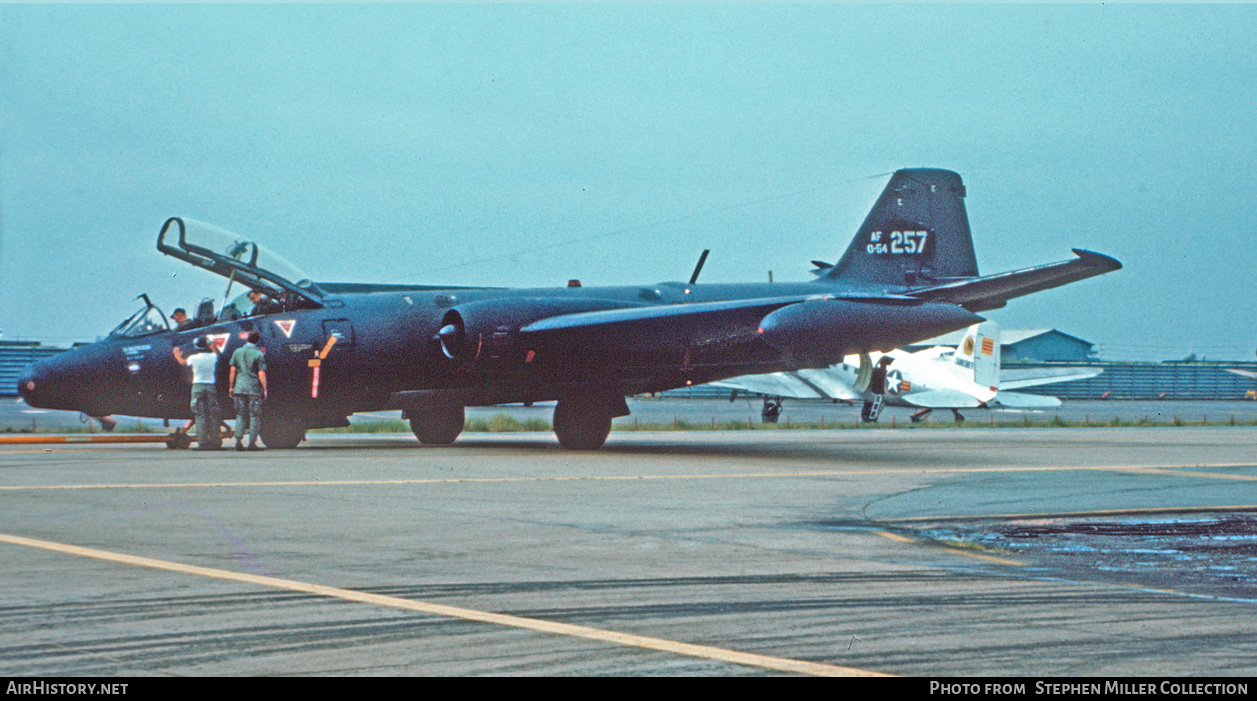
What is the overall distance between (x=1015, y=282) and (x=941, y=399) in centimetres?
1528

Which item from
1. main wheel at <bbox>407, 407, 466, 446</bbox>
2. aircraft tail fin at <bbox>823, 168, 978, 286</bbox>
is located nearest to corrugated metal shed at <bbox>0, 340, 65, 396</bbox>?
main wheel at <bbox>407, 407, 466, 446</bbox>

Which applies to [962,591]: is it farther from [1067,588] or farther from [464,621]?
[464,621]

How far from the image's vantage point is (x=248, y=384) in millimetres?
17172

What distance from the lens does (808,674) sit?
4.25m

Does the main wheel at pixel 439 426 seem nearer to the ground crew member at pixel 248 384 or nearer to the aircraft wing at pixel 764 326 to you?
the aircraft wing at pixel 764 326

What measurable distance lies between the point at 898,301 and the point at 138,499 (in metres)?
10.2

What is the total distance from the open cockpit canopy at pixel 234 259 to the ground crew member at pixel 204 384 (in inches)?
44.0

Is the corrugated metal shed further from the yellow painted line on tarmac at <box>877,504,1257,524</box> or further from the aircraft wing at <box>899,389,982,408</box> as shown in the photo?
the yellow painted line on tarmac at <box>877,504,1257,524</box>

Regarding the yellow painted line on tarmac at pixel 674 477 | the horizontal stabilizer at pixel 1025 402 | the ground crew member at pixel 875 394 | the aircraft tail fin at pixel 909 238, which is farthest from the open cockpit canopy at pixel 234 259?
the horizontal stabilizer at pixel 1025 402

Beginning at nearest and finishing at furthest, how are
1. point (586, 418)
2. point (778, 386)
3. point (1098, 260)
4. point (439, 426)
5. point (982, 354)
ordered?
point (1098, 260)
point (586, 418)
point (439, 426)
point (982, 354)
point (778, 386)

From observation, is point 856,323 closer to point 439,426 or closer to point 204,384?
point 439,426

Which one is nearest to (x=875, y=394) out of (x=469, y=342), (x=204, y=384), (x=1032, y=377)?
(x=1032, y=377)

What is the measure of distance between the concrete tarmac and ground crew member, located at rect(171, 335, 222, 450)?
379 cm

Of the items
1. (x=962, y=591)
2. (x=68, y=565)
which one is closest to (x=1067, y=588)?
(x=962, y=591)
